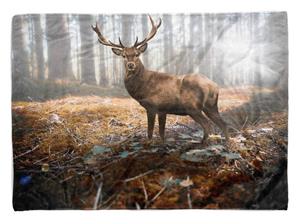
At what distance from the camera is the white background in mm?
2217

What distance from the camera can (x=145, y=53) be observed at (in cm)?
222

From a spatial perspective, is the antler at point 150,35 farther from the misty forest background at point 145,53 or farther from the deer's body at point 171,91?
the deer's body at point 171,91

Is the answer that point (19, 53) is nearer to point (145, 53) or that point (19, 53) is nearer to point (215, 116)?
point (145, 53)

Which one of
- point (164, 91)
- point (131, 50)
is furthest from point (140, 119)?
point (131, 50)

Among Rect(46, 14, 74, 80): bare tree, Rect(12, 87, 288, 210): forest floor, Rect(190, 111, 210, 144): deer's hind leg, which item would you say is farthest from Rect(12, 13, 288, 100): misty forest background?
Rect(190, 111, 210, 144): deer's hind leg

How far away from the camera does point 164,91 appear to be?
7.28ft

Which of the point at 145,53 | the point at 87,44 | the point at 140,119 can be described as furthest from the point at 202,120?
the point at 87,44

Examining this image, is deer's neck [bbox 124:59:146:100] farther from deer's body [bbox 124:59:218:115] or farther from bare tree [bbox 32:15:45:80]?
bare tree [bbox 32:15:45:80]

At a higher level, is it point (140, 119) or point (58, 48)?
point (58, 48)
